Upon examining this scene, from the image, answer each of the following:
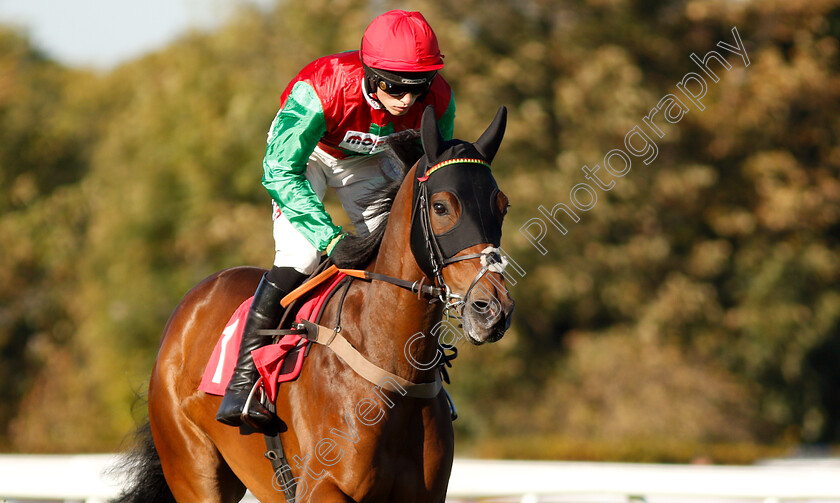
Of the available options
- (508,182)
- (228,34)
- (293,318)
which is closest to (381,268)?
(293,318)

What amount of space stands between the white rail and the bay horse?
95.7 inches

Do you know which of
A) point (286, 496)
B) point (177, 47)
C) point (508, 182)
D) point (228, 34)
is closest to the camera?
point (286, 496)

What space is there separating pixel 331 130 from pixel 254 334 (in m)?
0.91

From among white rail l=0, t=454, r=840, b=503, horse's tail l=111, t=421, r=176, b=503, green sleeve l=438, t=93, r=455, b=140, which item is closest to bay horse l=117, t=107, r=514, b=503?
green sleeve l=438, t=93, r=455, b=140

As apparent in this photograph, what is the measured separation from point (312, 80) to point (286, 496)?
1.73 m

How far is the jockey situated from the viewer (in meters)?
3.57

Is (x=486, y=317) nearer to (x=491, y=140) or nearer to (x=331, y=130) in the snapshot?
(x=491, y=140)

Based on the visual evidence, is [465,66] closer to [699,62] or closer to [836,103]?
[699,62]

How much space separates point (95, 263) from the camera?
66.5 feet

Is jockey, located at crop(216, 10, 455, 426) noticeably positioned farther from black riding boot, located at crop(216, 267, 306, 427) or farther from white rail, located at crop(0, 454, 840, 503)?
white rail, located at crop(0, 454, 840, 503)

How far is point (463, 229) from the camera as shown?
3.04m

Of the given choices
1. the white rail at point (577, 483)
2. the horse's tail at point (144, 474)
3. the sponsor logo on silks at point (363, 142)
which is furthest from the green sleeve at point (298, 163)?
the white rail at point (577, 483)

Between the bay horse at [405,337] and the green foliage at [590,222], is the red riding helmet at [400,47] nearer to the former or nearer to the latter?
the bay horse at [405,337]

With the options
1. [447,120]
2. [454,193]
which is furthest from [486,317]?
[447,120]
